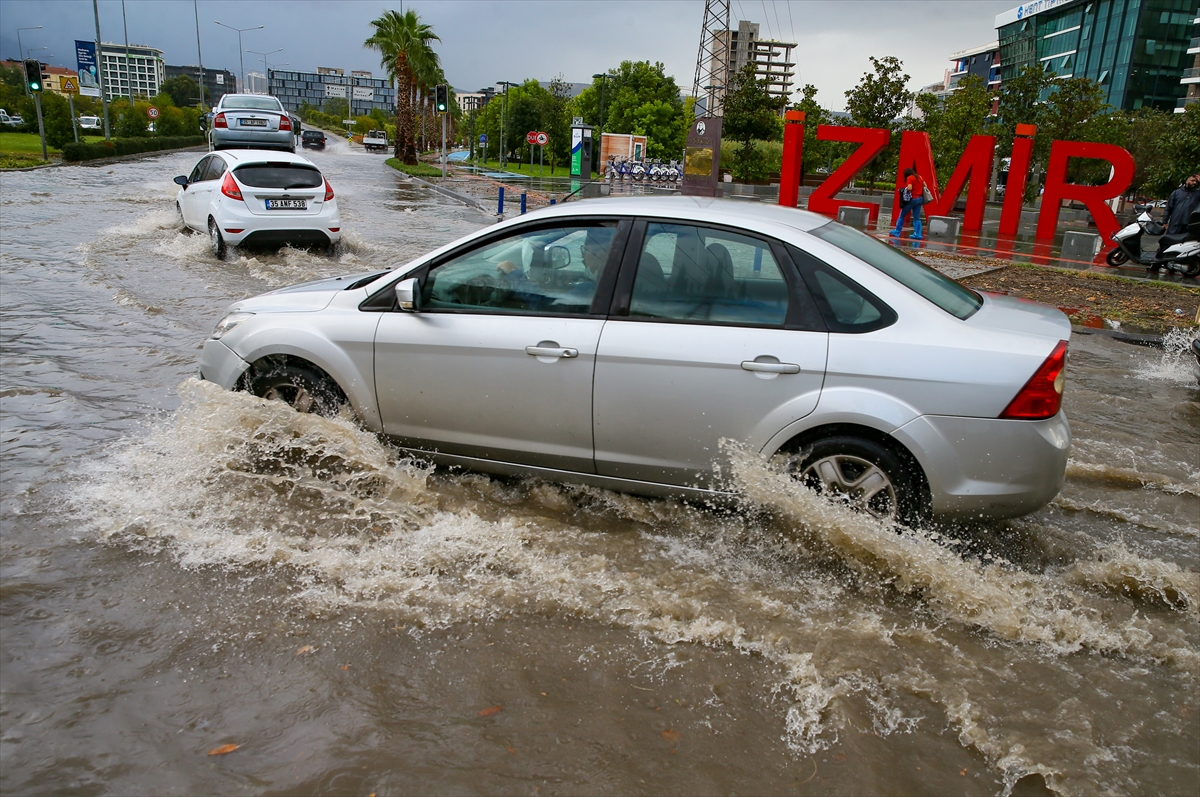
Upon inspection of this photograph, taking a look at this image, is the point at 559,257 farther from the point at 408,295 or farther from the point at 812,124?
the point at 812,124

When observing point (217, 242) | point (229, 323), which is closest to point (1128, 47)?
point (217, 242)

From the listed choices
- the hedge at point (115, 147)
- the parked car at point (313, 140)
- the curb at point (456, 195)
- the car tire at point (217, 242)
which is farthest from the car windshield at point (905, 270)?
the parked car at point (313, 140)

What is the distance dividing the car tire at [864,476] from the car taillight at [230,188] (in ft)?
35.4

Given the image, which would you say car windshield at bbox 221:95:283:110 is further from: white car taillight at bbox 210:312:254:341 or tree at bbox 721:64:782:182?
white car taillight at bbox 210:312:254:341

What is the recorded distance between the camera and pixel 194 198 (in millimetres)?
13836

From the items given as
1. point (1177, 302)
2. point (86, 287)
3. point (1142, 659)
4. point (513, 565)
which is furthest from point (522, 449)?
point (1177, 302)

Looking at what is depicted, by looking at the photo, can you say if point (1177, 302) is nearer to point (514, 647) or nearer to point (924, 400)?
point (924, 400)

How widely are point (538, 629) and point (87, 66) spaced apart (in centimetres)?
5654

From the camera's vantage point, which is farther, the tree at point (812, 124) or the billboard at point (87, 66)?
the billboard at point (87, 66)

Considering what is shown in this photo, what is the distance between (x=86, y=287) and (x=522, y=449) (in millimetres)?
8396

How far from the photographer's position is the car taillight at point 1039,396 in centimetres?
376

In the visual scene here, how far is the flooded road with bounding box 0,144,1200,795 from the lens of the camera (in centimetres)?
290

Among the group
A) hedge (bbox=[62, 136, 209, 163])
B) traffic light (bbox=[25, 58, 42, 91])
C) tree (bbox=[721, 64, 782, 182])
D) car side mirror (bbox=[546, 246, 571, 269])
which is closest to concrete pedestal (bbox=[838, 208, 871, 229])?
tree (bbox=[721, 64, 782, 182])

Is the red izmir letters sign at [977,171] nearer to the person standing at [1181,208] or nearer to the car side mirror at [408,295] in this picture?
the person standing at [1181,208]
